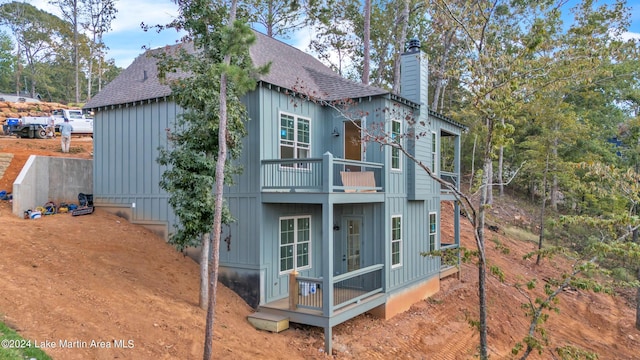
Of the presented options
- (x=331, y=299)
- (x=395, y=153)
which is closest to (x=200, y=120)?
(x=331, y=299)

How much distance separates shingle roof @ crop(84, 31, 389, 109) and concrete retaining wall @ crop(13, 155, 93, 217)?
2.16 m

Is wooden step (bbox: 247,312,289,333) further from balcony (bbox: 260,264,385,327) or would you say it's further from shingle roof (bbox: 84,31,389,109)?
shingle roof (bbox: 84,31,389,109)

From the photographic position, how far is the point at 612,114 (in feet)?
110

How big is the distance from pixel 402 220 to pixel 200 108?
278 inches

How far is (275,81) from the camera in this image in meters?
11.0

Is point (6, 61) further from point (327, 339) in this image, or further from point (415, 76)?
point (327, 339)

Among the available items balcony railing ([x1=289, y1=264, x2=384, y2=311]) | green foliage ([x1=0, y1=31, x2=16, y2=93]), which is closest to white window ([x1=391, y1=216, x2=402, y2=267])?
balcony railing ([x1=289, y1=264, x2=384, y2=311])

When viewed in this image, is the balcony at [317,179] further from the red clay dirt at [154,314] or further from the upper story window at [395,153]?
the red clay dirt at [154,314]

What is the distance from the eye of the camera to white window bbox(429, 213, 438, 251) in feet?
50.3

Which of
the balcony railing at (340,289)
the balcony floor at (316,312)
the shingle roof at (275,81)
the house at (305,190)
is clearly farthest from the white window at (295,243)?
the shingle roof at (275,81)

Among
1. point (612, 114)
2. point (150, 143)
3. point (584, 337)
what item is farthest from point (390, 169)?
point (612, 114)

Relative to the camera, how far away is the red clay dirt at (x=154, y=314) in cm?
709

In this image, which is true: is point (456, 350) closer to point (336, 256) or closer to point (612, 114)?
point (336, 256)

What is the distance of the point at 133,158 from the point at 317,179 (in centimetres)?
600
